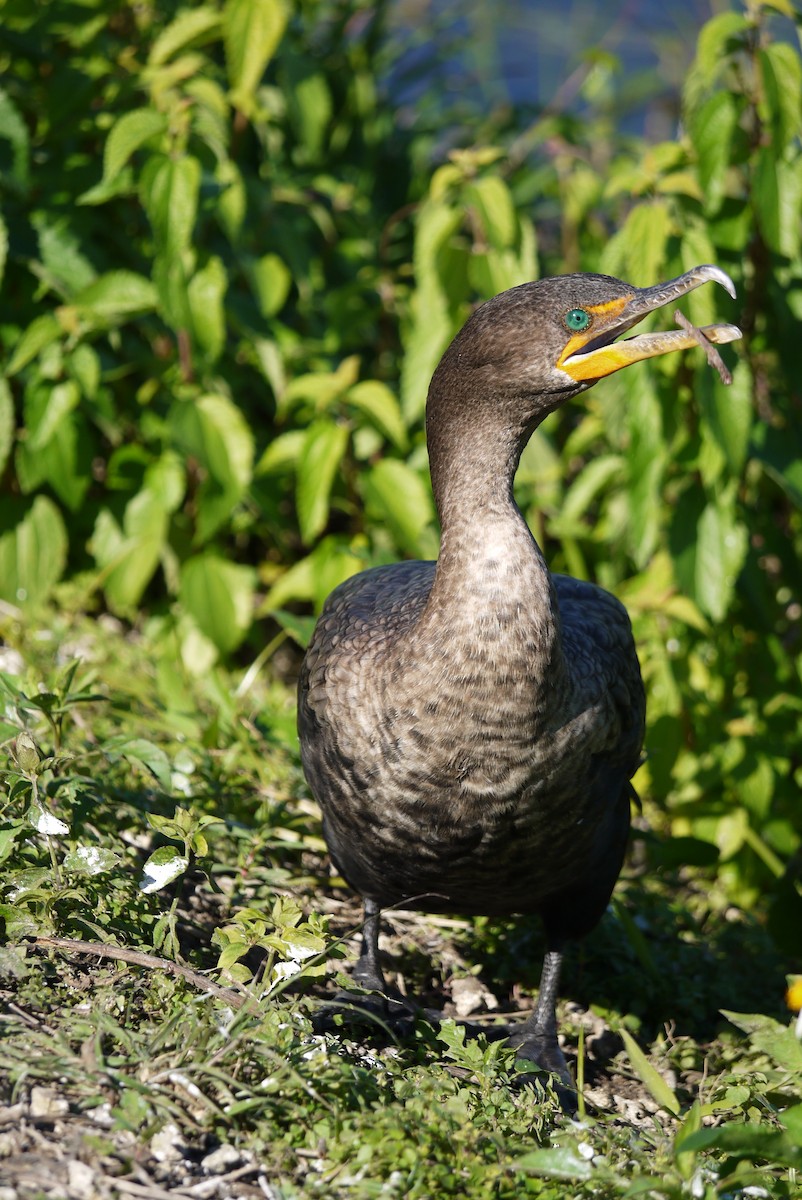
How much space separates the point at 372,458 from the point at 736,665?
1.57 meters

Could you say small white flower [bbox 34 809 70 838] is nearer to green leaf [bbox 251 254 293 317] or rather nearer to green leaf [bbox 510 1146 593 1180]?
green leaf [bbox 510 1146 593 1180]

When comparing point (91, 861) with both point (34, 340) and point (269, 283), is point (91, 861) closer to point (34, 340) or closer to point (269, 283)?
point (34, 340)

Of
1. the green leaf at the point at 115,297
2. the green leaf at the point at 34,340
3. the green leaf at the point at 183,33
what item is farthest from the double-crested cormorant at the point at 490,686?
the green leaf at the point at 183,33

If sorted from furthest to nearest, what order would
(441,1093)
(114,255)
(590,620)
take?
(114,255)
(590,620)
(441,1093)

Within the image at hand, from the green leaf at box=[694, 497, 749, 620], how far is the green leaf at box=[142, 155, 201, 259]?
1948 mm

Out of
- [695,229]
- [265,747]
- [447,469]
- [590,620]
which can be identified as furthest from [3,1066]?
[695,229]

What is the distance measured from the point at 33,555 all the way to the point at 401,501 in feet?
4.65

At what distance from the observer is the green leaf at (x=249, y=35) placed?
4754 millimetres

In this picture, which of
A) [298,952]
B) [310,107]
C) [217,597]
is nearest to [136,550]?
[217,597]

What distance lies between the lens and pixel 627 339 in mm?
2852

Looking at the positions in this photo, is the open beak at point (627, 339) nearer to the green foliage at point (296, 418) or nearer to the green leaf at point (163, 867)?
the green leaf at point (163, 867)

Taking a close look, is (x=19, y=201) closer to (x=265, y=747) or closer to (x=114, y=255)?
(x=114, y=255)

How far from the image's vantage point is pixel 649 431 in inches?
177

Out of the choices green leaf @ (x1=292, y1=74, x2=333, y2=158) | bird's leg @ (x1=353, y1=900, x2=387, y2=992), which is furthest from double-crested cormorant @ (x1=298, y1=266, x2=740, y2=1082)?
green leaf @ (x1=292, y1=74, x2=333, y2=158)
